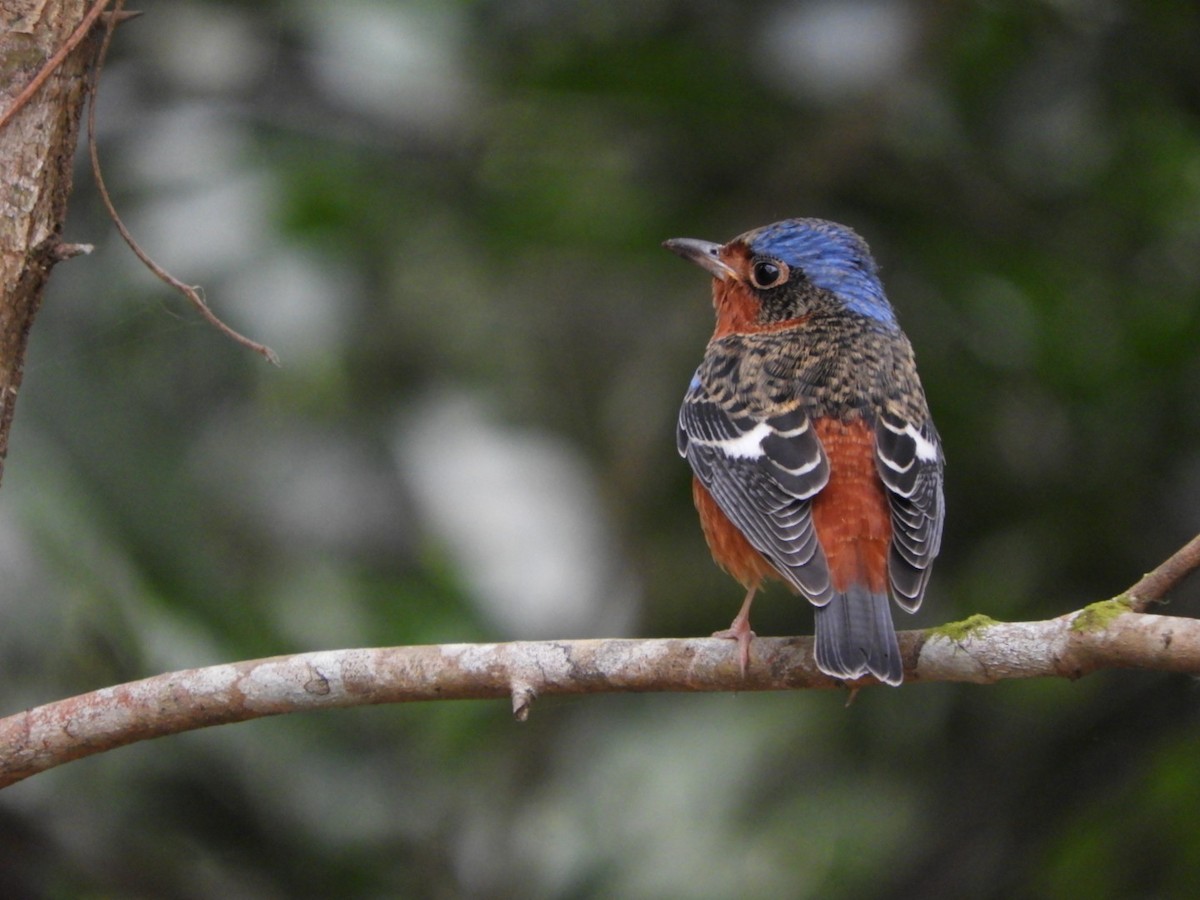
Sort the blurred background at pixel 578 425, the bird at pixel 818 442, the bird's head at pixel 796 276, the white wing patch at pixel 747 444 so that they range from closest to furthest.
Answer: the bird at pixel 818 442
the white wing patch at pixel 747 444
the bird's head at pixel 796 276
the blurred background at pixel 578 425

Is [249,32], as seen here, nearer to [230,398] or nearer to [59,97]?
[230,398]

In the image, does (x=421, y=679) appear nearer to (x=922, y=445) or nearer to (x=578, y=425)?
(x=922, y=445)

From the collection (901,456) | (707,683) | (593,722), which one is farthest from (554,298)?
(707,683)

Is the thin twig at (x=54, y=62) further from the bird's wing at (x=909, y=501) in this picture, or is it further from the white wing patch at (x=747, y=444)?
the bird's wing at (x=909, y=501)

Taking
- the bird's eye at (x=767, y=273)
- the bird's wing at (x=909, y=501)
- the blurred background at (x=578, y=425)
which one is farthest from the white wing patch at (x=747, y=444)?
the blurred background at (x=578, y=425)

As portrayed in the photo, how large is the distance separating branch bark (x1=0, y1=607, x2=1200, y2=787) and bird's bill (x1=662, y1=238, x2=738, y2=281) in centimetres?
178

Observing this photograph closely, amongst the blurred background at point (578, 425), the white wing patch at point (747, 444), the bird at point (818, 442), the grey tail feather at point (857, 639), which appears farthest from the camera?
the blurred background at point (578, 425)

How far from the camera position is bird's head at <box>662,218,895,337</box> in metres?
4.89

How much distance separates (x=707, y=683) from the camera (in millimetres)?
3479

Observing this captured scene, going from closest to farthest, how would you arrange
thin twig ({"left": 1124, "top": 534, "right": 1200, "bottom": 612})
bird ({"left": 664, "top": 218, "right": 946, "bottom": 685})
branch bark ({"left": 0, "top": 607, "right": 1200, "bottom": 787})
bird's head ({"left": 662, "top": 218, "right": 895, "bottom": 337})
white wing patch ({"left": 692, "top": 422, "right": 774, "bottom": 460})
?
thin twig ({"left": 1124, "top": 534, "right": 1200, "bottom": 612})
branch bark ({"left": 0, "top": 607, "right": 1200, "bottom": 787})
bird ({"left": 664, "top": 218, "right": 946, "bottom": 685})
white wing patch ({"left": 692, "top": 422, "right": 774, "bottom": 460})
bird's head ({"left": 662, "top": 218, "right": 895, "bottom": 337})

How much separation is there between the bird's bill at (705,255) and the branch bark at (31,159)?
7.44ft

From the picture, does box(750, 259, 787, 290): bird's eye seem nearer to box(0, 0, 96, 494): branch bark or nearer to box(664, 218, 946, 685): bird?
box(664, 218, 946, 685): bird

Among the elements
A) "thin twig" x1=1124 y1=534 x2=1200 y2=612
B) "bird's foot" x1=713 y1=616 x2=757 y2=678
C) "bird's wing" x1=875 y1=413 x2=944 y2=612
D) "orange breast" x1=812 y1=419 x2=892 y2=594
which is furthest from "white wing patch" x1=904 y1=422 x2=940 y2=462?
"thin twig" x1=1124 y1=534 x2=1200 y2=612

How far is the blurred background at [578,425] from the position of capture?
207 inches
